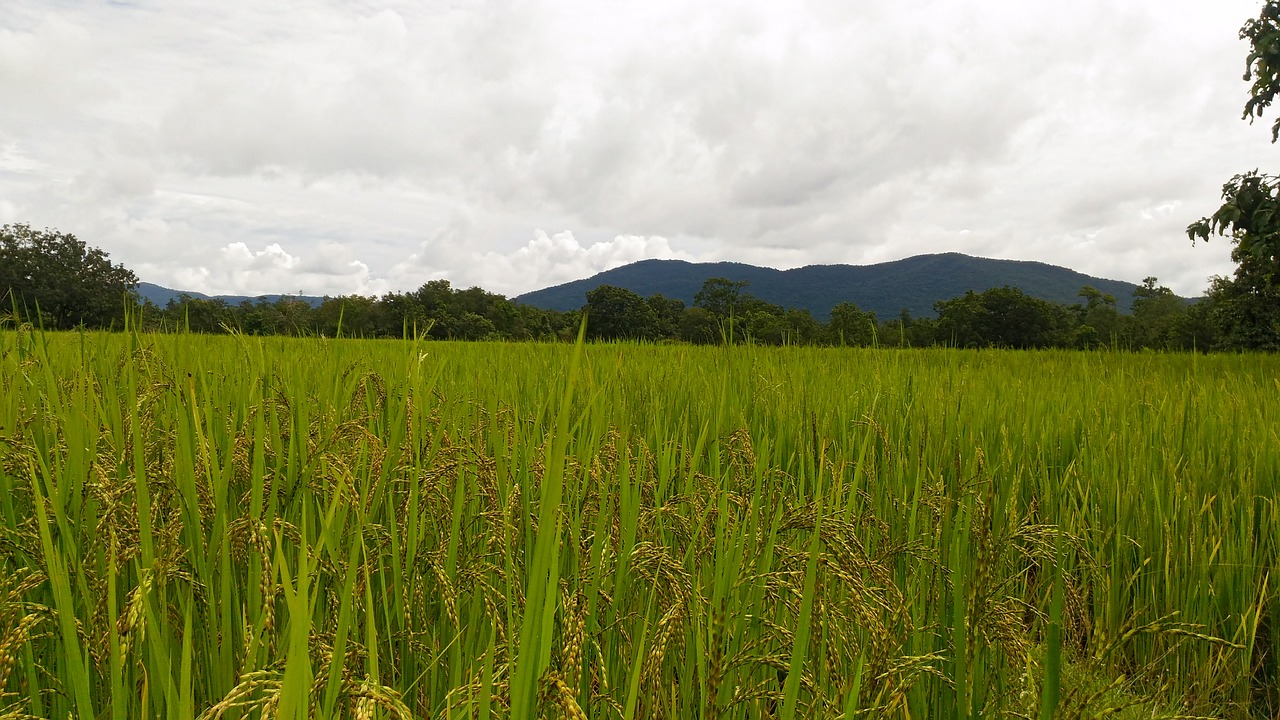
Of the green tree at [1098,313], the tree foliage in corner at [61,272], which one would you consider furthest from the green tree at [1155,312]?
the tree foliage in corner at [61,272]

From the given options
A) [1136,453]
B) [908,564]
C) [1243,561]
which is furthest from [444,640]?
[1136,453]

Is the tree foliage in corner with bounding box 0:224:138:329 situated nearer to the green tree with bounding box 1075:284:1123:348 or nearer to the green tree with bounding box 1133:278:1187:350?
the green tree with bounding box 1133:278:1187:350

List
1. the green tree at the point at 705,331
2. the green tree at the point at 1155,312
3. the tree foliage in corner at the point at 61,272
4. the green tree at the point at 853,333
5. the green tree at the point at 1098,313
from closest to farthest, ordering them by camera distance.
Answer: the green tree at the point at 705,331
the green tree at the point at 853,333
the tree foliage in corner at the point at 61,272
the green tree at the point at 1155,312
the green tree at the point at 1098,313

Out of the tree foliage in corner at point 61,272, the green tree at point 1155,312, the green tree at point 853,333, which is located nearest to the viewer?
the green tree at point 853,333

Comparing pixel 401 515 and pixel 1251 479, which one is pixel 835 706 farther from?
pixel 1251 479

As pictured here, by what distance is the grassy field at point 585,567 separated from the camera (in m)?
0.83

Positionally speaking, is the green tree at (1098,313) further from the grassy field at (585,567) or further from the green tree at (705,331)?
the grassy field at (585,567)

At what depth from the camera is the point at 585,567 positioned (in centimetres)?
115

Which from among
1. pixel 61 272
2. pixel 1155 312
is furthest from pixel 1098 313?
pixel 61 272

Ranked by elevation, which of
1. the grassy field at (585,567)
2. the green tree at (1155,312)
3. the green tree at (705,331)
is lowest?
the grassy field at (585,567)

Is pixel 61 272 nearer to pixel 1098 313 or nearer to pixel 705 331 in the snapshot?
pixel 705 331

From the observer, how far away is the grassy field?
831 millimetres

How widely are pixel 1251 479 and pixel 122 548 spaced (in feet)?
12.2

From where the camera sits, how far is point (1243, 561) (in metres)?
2.08
